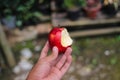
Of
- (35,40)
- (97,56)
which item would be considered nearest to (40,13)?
(35,40)

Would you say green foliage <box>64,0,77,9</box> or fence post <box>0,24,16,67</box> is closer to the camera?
fence post <box>0,24,16,67</box>

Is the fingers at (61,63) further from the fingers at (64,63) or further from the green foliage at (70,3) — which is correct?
the green foliage at (70,3)

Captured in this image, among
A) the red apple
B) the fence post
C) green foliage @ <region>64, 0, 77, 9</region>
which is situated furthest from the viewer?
green foliage @ <region>64, 0, 77, 9</region>

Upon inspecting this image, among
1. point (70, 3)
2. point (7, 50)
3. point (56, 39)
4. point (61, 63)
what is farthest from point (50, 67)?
point (70, 3)

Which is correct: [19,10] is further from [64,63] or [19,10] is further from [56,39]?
[64,63]

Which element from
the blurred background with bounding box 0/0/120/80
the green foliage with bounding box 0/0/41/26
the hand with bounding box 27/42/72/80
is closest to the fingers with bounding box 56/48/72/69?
the hand with bounding box 27/42/72/80

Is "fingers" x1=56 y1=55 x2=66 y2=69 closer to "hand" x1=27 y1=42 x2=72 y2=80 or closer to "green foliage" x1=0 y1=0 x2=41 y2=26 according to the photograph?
"hand" x1=27 y1=42 x2=72 y2=80
